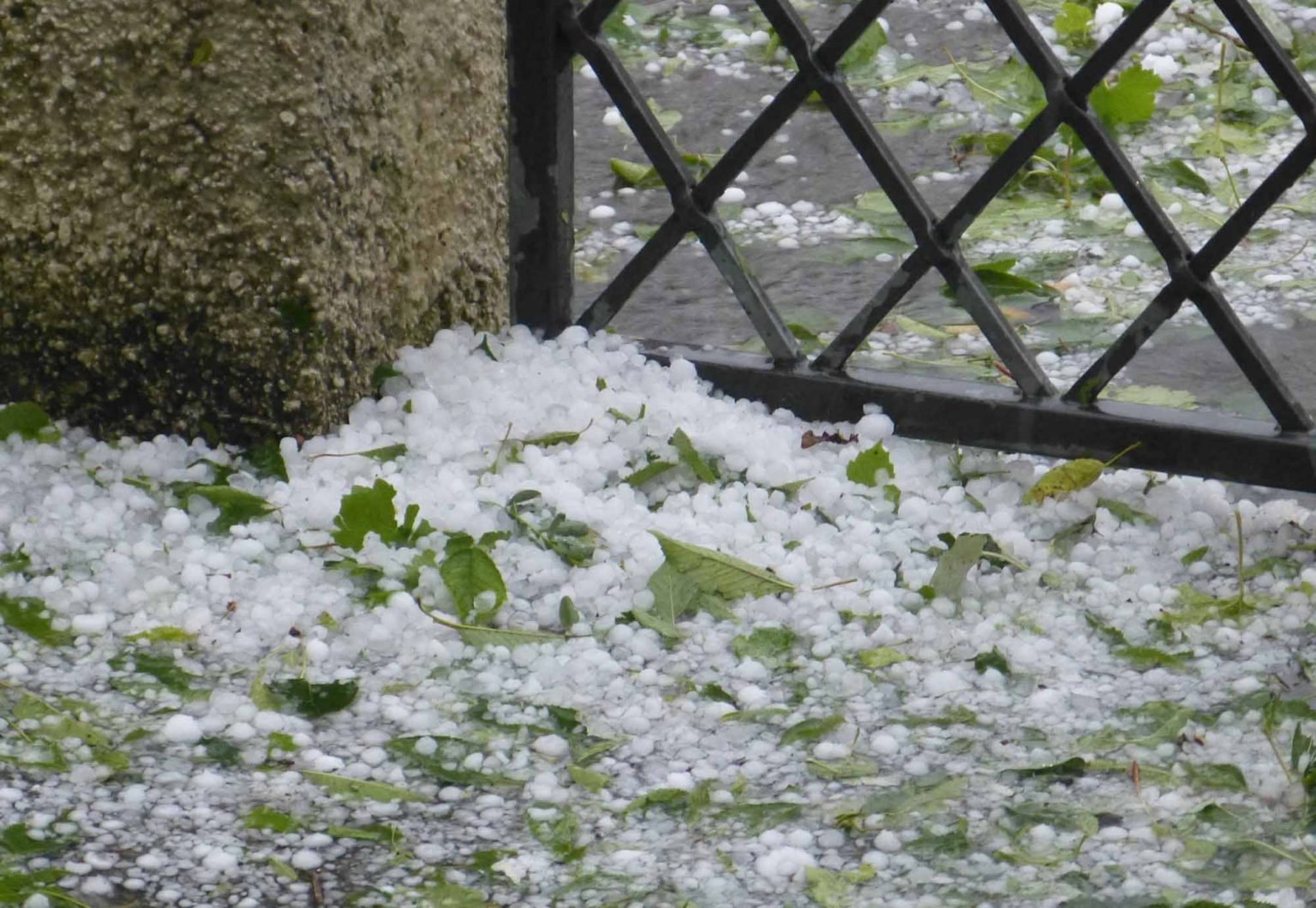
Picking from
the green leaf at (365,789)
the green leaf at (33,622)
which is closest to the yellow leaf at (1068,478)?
the green leaf at (365,789)

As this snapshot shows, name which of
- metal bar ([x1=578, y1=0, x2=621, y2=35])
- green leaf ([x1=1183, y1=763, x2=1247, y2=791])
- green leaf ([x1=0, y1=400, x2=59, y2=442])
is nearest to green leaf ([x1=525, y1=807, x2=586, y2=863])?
green leaf ([x1=1183, y1=763, x2=1247, y2=791])

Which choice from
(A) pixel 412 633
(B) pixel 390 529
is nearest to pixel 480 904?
(A) pixel 412 633

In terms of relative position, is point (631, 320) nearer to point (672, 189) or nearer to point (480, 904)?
point (672, 189)

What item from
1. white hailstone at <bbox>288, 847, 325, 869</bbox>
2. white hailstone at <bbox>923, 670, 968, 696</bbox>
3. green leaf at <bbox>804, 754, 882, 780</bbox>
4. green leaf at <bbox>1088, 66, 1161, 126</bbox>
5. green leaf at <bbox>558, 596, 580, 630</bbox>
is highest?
green leaf at <bbox>1088, 66, 1161, 126</bbox>

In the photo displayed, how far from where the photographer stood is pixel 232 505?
1.92 m

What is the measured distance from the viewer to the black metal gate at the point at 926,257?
6.19 feet

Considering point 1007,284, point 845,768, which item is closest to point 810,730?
point 845,768

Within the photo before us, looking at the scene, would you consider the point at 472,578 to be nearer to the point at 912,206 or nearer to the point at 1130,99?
the point at 912,206

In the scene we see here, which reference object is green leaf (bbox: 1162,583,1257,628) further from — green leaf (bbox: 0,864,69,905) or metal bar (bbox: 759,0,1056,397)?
green leaf (bbox: 0,864,69,905)

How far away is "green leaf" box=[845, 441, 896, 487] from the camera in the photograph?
6.55ft

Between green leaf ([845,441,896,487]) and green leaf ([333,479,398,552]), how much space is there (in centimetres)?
55

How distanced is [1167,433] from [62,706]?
124 cm

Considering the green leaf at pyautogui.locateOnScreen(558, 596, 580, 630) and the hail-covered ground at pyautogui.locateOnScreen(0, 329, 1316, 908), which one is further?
the green leaf at pyautogui.locateOnScreen(558, 596, 580, 630)

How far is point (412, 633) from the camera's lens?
5.70 feet
